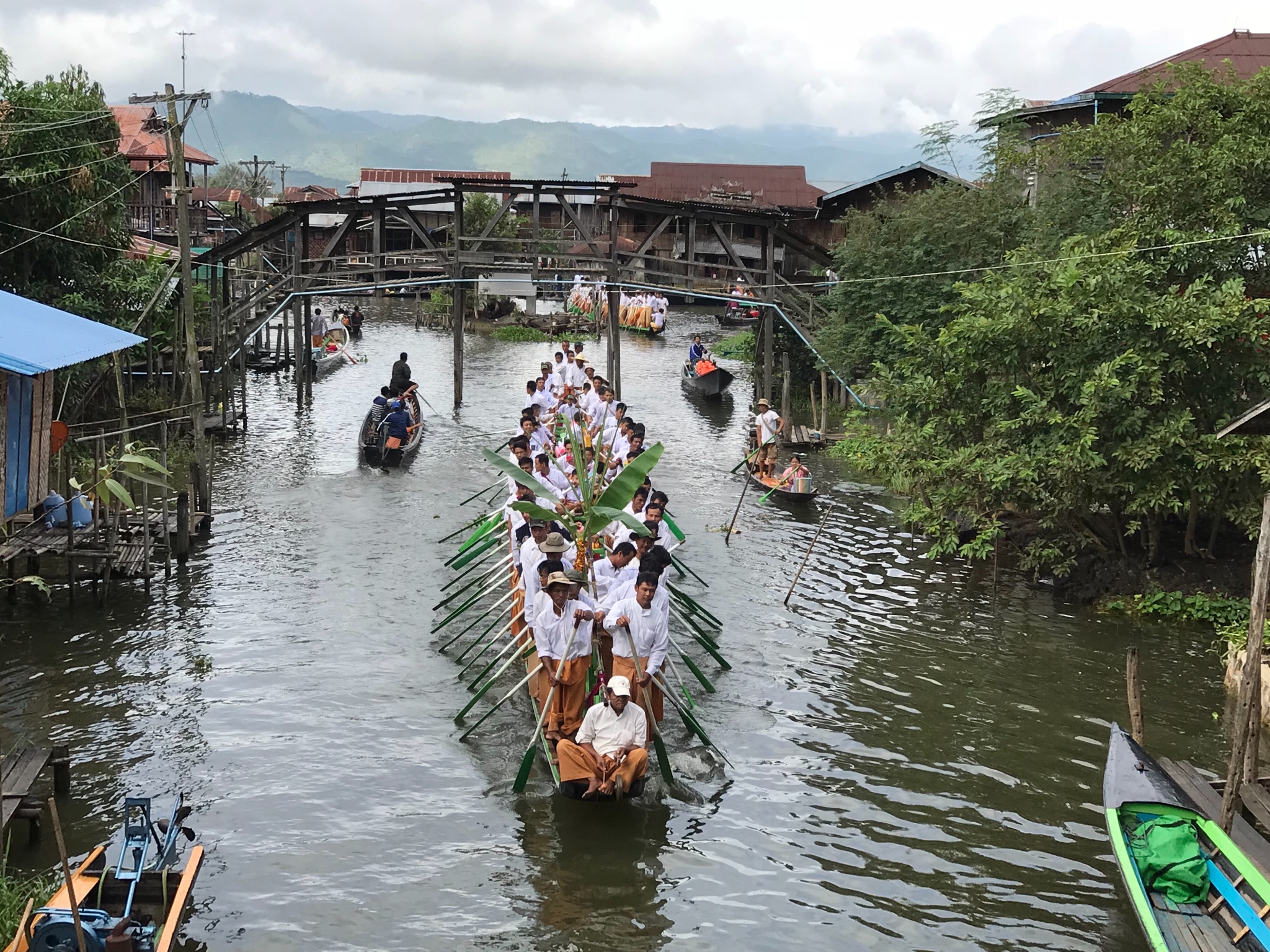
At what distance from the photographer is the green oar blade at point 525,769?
35.2 feet

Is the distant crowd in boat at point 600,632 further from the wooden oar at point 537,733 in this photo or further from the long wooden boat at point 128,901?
the long wooden boat at point 128,901

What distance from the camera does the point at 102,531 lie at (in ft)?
51.7

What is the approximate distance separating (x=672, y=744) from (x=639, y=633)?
1725 millimetres

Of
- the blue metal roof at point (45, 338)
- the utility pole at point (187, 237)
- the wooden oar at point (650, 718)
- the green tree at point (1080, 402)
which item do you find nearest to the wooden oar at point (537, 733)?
the wooden oar at point (650, 718)

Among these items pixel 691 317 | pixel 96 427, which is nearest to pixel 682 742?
pixel 96 427

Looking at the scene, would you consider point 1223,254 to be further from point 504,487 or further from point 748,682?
point 504,487

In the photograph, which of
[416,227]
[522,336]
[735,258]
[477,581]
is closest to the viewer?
[477,581]

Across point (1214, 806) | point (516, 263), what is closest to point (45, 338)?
point (1214, 806)

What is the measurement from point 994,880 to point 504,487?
14.6 metres

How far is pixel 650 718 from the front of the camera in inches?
431

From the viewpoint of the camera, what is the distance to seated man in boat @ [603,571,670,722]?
10.9m

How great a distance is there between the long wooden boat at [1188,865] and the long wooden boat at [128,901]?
642 cm

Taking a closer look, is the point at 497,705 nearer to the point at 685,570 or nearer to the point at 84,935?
the point at 84,935

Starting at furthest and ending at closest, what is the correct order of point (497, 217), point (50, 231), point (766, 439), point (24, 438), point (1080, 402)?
point (497, 217) < point (766, 439) < point (50, 231) < point (1080, 402) < point (24, 438)
